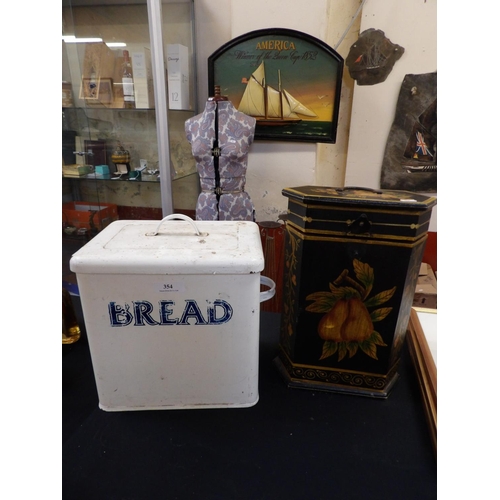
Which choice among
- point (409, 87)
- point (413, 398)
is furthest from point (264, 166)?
point (413, 398)

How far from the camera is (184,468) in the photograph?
0.60 metres

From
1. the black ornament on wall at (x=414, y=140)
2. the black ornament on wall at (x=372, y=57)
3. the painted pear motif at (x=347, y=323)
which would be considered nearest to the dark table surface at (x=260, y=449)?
the painted pear motif at (x=347, y=323)

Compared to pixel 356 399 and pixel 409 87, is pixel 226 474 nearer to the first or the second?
pixel 356 399

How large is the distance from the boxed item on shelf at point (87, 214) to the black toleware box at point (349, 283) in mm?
1295

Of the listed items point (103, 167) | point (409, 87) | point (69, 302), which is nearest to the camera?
point (69, 302)

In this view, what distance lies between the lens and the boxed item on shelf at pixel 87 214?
1.66 metres

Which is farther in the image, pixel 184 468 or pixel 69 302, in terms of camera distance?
pixel 69 302

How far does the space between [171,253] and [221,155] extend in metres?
0.82

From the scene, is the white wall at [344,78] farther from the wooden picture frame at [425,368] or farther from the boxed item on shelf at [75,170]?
the wooden picture frame at [425,368]

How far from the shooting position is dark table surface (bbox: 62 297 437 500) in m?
0.57

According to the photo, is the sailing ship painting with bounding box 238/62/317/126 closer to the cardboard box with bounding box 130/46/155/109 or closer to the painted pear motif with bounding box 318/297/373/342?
the cardboard box with bounding box 130/46/155/109

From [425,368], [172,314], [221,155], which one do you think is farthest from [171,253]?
[221,155]

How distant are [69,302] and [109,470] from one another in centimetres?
47

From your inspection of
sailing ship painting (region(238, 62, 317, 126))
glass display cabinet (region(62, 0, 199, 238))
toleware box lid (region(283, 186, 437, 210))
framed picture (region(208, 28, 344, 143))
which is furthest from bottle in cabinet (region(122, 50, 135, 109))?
toleware box lid (region(283, 186, 437, 210))
